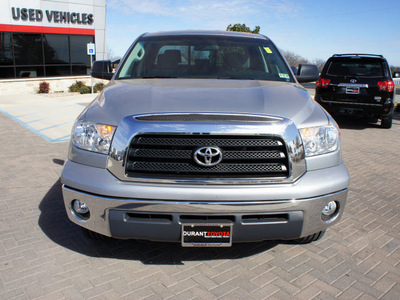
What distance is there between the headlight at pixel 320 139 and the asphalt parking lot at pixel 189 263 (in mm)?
1013

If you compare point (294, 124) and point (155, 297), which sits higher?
point (294, 124)

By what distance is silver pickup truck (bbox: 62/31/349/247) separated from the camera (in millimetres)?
2494

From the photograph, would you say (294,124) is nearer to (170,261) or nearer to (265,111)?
(265,111)

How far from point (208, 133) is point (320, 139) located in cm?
89

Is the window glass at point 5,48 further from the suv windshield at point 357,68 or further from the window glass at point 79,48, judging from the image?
the suv windshield at point 357,68

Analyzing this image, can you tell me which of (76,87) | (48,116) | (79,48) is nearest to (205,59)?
(48,116)

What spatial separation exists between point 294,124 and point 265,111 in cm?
23

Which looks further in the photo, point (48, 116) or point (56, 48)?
point (56, 48)

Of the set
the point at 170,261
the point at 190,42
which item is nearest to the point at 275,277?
the point at 170,261

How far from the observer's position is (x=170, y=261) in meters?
3.07

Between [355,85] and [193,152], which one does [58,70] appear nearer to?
[355,85]

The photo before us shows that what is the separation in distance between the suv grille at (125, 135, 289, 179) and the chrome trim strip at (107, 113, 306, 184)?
4 cm

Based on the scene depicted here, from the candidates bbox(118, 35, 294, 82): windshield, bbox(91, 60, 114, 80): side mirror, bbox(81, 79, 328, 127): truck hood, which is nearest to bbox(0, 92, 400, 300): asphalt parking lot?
bbox(81, 79, 328, 127): truck hood

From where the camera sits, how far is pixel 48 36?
72.1 feet
